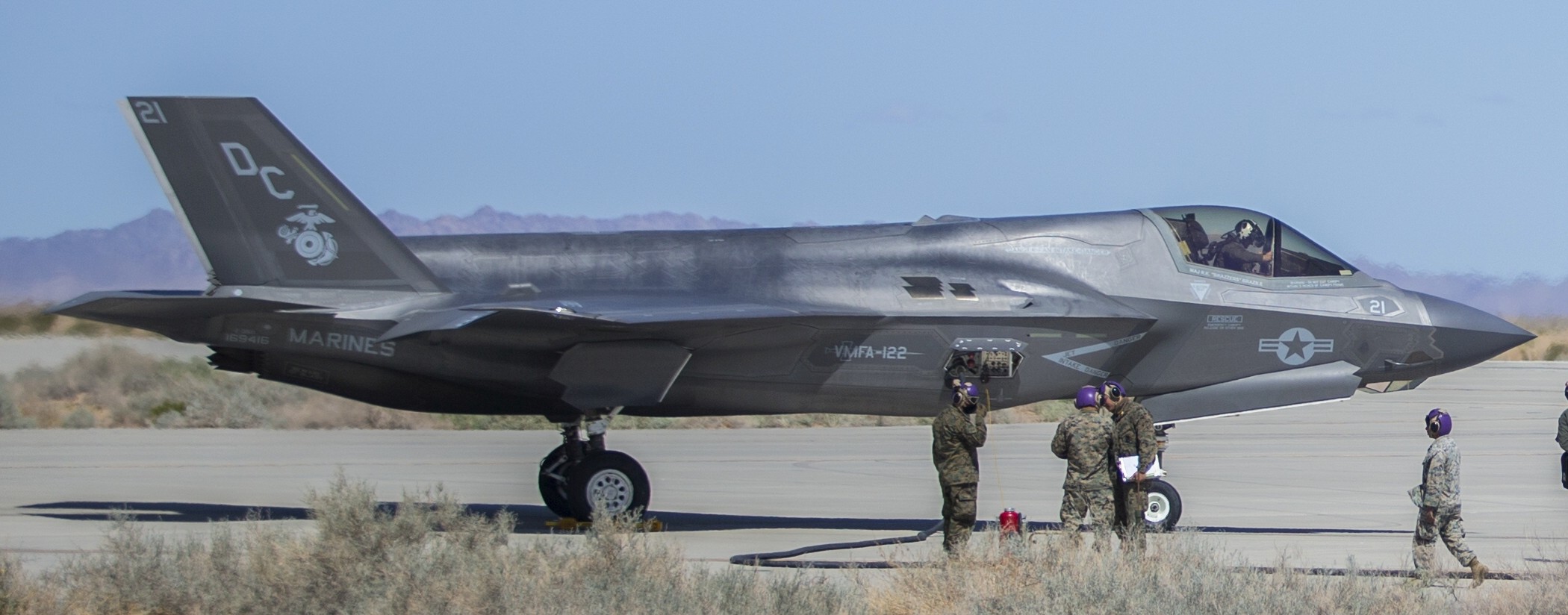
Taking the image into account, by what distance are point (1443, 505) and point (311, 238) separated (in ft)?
31.2

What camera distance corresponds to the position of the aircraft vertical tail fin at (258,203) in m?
14.3

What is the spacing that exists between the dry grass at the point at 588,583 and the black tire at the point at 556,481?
5.29 meters

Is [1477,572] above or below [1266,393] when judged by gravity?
below

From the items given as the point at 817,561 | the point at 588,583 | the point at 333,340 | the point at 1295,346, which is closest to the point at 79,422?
the point at 333,340

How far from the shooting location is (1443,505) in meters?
11.0

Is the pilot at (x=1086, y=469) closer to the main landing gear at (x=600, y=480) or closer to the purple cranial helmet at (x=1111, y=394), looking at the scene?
the purple cranial helmet at (x=1111, y=394)

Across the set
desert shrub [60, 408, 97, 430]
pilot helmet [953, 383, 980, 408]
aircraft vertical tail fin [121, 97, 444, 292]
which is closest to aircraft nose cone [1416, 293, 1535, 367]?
pilot helmet [953, 383, 980, 408]

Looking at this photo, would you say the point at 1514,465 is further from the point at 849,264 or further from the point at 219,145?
the point at 219,145

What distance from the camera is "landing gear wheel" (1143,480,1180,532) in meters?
14.3

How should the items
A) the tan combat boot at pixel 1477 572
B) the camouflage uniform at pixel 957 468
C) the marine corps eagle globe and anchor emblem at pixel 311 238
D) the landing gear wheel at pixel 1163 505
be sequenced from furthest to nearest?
the marine corps eagle globe and anchor emblem at pixel 311 238 → the landing gear wheel at pixel 1163 505 → the camouflage uniform at pixel 957 468 → the tan combat boot at pixel 1477 572

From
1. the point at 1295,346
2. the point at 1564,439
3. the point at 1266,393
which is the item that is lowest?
the point at 1564,439

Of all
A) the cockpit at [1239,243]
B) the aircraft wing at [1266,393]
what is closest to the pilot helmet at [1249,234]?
the cockpit at [1239,243]

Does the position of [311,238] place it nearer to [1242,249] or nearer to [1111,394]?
[1111,394]

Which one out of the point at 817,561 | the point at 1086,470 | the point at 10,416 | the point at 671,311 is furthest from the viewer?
the point at 10,416
